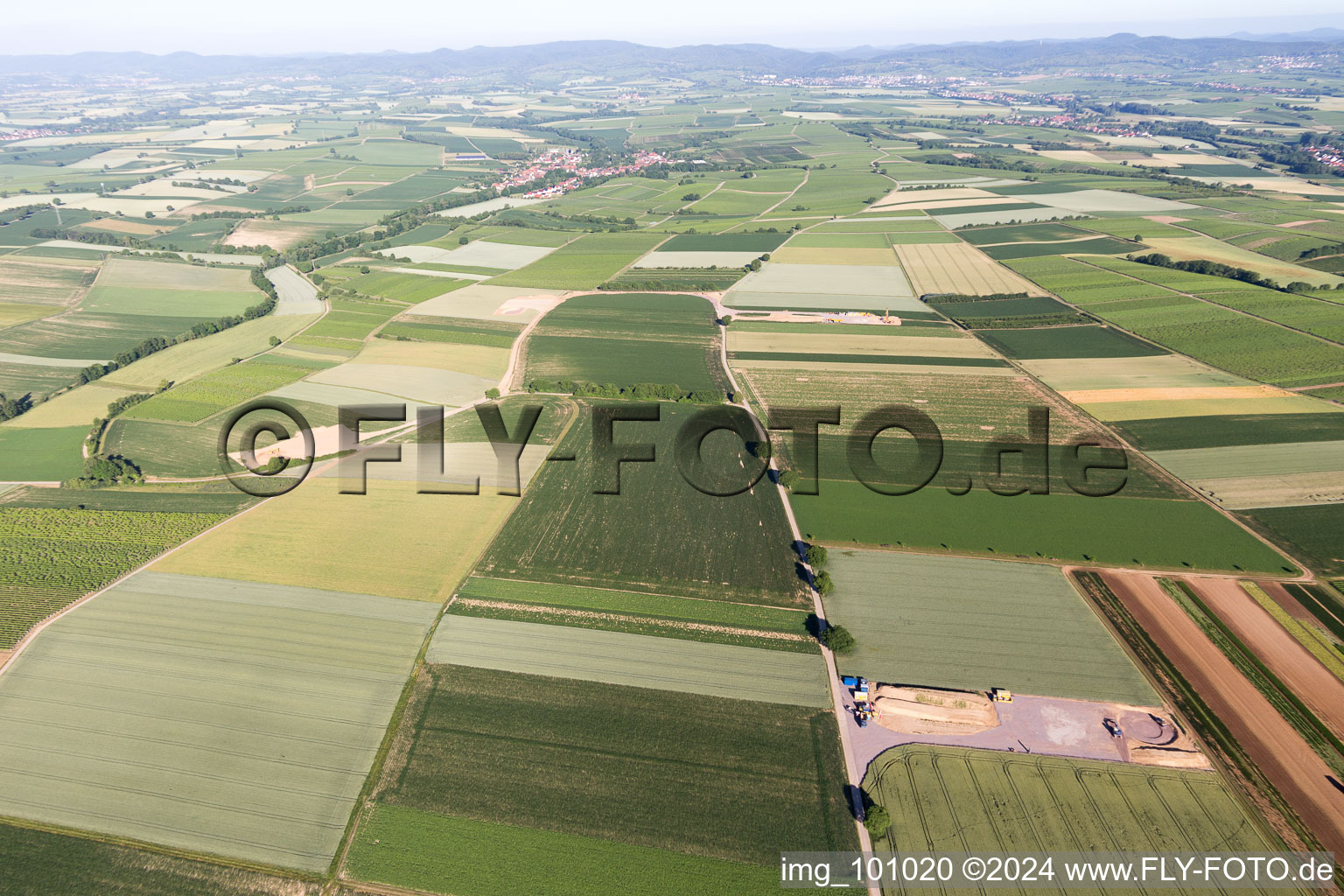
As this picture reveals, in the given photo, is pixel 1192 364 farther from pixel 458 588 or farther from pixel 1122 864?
pixel 458 588

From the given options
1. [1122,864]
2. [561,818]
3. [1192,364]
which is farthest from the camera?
[1192,364]

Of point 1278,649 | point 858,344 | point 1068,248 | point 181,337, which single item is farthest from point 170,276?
point 1068,248

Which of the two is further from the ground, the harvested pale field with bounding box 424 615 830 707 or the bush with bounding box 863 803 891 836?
the harvested pale field with bounding box 424 615 830 707

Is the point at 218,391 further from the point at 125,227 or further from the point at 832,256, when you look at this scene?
the point at 125,227

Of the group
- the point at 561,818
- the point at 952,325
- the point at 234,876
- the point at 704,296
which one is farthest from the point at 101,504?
the point at 952,325

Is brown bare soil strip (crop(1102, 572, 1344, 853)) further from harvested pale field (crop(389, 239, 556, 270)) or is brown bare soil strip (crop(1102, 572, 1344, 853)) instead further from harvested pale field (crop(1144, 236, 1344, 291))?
harvested pale field (crop(389, 239, 556, 270))

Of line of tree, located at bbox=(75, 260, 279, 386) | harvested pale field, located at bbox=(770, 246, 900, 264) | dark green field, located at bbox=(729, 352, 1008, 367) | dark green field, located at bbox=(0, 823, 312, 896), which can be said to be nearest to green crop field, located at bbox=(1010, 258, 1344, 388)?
harvested pale field, located at bbox=(770, 246, 900, 264)

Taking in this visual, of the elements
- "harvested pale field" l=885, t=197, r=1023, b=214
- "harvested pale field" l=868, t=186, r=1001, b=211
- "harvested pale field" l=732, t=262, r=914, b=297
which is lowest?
"harvested pale field" l=732, t=262, r=914, b=297
